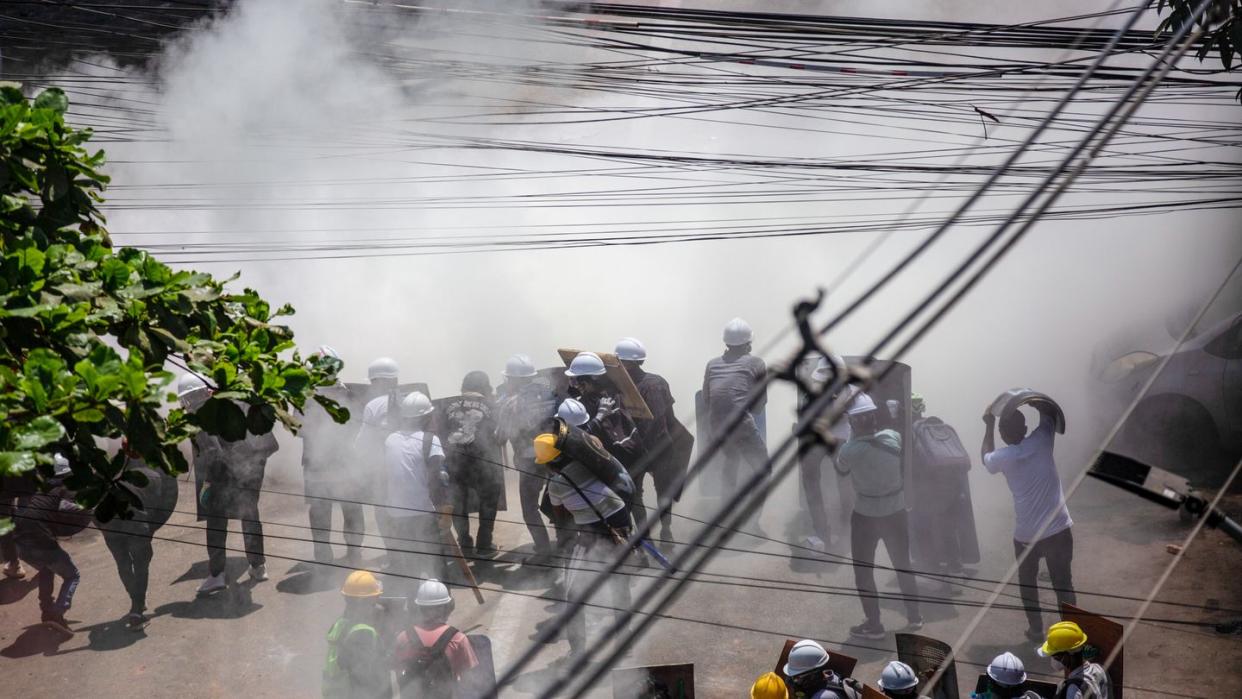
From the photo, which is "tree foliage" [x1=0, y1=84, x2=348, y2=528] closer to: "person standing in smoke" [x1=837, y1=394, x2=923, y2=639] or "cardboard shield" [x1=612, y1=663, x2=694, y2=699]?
"cardboard shield" [x1=612, y1=663, x2=694, y2=699]

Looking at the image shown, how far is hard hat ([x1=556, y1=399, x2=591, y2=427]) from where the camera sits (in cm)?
674

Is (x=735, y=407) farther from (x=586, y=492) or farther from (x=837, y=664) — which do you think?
(x=837, y=664)

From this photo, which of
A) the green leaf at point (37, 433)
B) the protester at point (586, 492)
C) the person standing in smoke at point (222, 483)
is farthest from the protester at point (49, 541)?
the green leaf at point (37, 433)

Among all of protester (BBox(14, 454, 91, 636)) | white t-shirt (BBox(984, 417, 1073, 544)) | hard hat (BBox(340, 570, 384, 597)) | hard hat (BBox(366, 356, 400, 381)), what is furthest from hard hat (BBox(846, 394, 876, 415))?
protester (BBox(14, 454, 91, 636))

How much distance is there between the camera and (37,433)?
2.47m

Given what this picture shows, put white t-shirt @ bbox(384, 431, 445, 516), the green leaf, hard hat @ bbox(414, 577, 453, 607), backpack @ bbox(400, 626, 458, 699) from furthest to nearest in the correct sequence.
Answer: white t-shirt @ bbox(384, 431, 445, 516) < hard hat @ bbox(414, 577, 453, 607) < backpack @ bbox(400, 626, 458, 699) < the green leaf

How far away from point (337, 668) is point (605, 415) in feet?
9.44

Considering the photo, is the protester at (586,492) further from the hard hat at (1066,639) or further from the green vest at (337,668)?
the hard hat at (1066,639)

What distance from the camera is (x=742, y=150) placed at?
13.4 meters

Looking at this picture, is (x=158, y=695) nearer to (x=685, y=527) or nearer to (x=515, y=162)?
(x=685, y=527)

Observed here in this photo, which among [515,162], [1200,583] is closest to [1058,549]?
[1200,583]

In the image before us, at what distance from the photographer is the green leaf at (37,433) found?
2.44m

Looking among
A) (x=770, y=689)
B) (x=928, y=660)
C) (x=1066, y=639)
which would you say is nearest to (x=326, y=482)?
(x=770, y=689)

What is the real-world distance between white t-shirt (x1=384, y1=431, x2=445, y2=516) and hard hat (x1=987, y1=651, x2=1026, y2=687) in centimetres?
382
